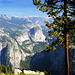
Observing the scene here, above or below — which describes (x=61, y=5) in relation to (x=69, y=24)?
above

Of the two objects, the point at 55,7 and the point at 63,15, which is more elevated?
the point at 55,7

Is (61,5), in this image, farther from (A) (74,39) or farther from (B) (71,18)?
(A) (74,39)

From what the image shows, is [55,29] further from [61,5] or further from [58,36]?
[61,5]

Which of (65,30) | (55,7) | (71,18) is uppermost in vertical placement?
(55,7)

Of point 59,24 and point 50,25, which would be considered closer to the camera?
point 59,24

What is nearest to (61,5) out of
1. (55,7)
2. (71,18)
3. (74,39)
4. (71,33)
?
(55,7)

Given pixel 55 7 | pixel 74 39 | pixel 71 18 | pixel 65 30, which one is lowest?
pixel 74 39

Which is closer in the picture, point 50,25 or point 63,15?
point 63,15

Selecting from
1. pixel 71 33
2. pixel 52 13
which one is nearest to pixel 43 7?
pixel 52 13
